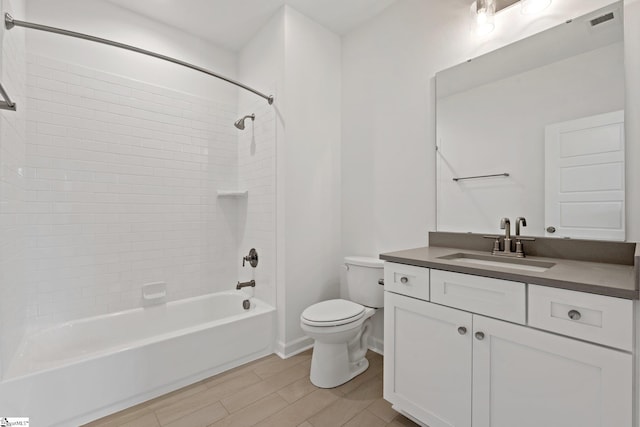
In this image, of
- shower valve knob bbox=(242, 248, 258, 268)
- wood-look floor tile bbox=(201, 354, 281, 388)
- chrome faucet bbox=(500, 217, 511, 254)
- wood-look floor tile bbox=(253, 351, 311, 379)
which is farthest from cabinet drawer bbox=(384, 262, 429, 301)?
shower valve knob bbox=(242, 248, 258, 268)

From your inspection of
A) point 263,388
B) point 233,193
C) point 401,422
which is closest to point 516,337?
point 401,422

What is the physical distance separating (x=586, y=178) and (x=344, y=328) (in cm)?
150

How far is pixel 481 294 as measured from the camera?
117 cm

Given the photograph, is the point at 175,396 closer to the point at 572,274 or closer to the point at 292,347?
the point at 292,347

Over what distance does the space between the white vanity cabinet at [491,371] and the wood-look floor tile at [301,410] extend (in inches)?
16.7

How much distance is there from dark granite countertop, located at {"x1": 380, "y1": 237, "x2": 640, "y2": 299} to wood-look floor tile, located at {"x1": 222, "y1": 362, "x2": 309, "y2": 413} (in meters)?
1.15

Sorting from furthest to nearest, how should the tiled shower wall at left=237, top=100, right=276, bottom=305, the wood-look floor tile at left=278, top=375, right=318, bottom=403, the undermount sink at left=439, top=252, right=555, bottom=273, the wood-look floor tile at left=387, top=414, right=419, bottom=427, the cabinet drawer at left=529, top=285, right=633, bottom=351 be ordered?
1. the tiled shower wall at left=237, top=100, right=276, bottom=305
2. the wood-look floor tile at left=278, top=375, right=318, bottom=403
3. the wood-look floor tile at left=387, top=414, right=419, bottom=427
4. the undermount sink at left=439, top=252, right=555, bottom=273
5. the cabinet drawer at left=529, top=285, right=633, bottom=351

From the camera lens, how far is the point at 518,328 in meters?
1.07

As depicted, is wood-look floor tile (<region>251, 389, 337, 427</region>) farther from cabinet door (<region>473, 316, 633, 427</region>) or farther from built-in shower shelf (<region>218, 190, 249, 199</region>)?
built-in shower shelf (<region>218, 190, 249, 199</region>)

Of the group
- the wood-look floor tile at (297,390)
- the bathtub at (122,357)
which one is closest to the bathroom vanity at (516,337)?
the wood-look floor tile at (297,390)

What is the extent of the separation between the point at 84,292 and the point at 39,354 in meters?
0.45

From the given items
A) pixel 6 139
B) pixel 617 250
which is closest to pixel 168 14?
pixel 6 139

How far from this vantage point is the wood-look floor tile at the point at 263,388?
65.4 inches

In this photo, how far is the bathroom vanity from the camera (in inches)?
34.8
